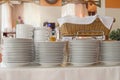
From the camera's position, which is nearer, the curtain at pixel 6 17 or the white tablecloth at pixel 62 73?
the white tablecloth at pixel 62 73

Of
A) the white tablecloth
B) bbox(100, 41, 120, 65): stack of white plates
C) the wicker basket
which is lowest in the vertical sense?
the white tablecloth

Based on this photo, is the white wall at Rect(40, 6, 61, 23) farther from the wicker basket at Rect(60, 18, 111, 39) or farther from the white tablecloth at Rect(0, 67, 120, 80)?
the white tablecloth at Rect(0, 67, 120, 80)

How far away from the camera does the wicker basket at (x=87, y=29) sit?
931mm

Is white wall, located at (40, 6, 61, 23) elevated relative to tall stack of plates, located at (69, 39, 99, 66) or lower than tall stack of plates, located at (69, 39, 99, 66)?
elevated

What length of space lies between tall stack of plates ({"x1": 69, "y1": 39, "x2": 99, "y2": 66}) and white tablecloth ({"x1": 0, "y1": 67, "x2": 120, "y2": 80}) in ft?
0.15

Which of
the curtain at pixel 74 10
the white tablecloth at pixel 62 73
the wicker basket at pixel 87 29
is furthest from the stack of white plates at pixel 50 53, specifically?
the curtain at pixel 74 10

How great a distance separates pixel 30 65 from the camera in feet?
2.56

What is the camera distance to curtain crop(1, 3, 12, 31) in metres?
3.00

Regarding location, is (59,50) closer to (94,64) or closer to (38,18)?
(94,64)

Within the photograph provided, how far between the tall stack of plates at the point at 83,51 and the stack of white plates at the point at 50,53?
0.18 feet

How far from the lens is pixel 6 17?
3.04 metres

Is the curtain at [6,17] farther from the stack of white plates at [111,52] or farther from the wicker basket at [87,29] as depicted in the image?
the stack of white plates at [111,52]

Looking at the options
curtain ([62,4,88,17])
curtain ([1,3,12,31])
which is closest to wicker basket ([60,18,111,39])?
curtain ([62,4,88,17])

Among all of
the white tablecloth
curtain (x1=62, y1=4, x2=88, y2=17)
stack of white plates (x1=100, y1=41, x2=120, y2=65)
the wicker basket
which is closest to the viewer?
the white tablecloth
